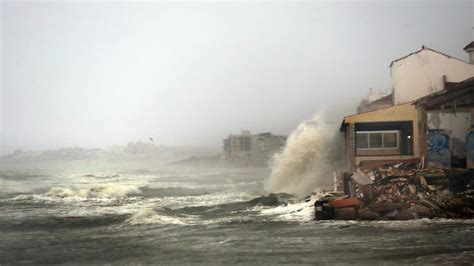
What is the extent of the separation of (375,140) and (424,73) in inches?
306

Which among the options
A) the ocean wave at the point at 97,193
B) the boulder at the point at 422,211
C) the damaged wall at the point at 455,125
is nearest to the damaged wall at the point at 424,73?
the damaged wall at the point at 455,125

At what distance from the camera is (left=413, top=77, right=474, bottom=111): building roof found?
19220 millimetres

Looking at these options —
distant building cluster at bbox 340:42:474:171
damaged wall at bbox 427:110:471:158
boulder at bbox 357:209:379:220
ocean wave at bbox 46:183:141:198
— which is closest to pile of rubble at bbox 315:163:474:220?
boulder at bbox 357:209:379:220

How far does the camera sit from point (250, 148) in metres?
84.8

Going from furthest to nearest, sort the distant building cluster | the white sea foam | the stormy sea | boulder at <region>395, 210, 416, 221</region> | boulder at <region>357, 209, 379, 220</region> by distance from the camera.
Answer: the white sea foam < the distant building cluster < boulder at <region>357, 209, 379, 220</region> < boulder at <region>395, 210, 416, 221</region> < the stormy sea

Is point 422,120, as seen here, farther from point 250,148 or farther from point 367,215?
point 250,148

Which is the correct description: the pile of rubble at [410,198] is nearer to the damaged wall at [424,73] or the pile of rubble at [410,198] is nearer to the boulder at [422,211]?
the boulder at [422,211]

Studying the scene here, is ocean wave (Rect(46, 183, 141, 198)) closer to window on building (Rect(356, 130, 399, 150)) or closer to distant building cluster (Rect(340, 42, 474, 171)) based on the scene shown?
window on building (Rect(356, 130, 399, 150))

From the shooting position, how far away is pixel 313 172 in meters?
32.6

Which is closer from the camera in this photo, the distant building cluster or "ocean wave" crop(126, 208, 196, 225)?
"ocean wave" crop(126, 208, 196, 225)

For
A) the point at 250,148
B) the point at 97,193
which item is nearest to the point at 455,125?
the point at 97,193

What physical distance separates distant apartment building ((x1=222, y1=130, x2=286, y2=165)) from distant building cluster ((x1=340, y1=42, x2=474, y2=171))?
45928mm

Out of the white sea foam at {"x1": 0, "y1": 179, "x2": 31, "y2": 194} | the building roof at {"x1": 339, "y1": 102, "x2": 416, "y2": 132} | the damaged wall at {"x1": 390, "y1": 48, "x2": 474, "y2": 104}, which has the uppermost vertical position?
the damaged wall at {"x1": 390, "y1": 48, "x2": 474, "y2": 104}

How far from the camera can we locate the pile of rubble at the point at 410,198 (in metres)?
15.8
